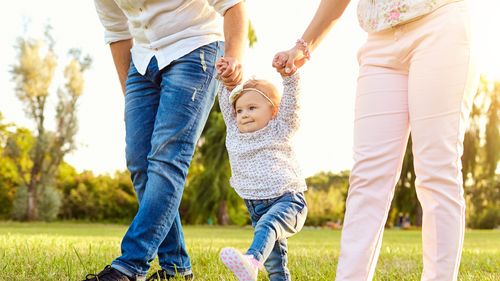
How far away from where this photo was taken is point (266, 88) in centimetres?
314

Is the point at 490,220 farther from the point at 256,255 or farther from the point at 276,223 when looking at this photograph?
the point at 256,255

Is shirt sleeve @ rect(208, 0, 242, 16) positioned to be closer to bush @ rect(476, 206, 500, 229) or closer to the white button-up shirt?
the white button-up shirt

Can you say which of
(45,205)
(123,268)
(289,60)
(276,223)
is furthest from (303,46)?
(45,205)

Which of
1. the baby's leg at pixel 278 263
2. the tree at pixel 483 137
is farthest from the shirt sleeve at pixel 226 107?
the tree at pixel 483 137

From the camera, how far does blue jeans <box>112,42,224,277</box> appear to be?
10.5ft

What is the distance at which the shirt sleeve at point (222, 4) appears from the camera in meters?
3.33

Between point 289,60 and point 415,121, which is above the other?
point 289,60

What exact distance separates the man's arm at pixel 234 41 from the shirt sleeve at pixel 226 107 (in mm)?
52

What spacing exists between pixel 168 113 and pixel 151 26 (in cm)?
50

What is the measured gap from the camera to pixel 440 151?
96.2 inches

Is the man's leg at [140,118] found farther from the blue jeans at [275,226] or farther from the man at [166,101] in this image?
the blue jeans at [275,226]

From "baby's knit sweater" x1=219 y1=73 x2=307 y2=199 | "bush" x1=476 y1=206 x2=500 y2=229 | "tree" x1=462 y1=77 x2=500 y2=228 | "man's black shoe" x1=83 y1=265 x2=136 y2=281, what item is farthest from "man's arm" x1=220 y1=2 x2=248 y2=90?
"bush" x1=476 y1=206 x2=500 y2=229

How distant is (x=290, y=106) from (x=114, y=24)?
1403mm

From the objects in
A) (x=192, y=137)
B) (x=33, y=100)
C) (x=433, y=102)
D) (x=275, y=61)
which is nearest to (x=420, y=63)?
(x=433, y=102)
